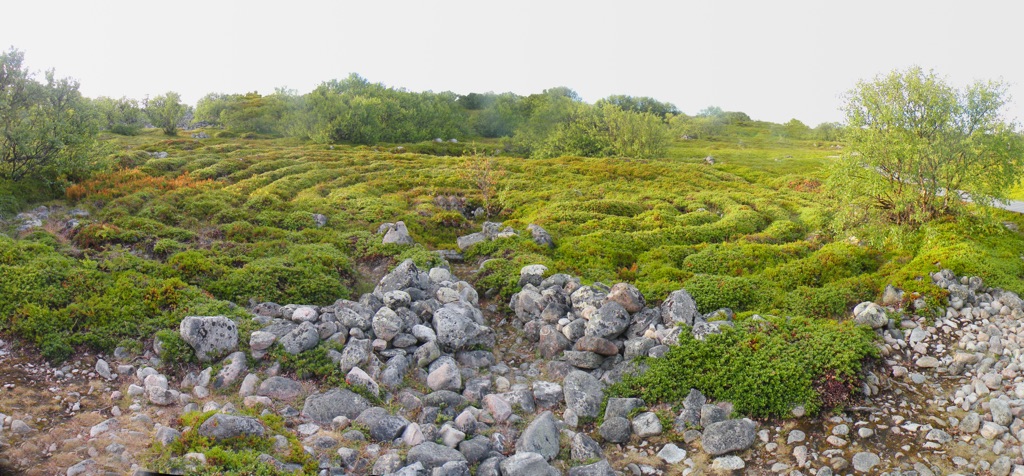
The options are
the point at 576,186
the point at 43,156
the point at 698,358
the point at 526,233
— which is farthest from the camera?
the point at 576,186

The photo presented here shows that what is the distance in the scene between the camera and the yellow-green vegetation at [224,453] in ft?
32.7

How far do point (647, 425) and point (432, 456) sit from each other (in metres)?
4.77

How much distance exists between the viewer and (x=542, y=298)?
60.1ft

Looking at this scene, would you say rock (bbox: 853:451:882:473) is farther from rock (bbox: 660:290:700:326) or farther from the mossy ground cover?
rock (bbox: 660:290:700:326)

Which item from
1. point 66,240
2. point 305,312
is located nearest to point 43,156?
point 66,240

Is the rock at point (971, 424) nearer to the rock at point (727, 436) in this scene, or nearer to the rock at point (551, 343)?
the rock at point (727, 436)

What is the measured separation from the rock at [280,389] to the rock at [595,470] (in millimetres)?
6373

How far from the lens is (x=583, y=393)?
14148 mm

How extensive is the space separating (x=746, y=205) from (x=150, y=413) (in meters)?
33.7

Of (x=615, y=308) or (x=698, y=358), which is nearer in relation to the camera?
(x=698, y=358)

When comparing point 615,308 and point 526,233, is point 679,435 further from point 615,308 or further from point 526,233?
point 526,233

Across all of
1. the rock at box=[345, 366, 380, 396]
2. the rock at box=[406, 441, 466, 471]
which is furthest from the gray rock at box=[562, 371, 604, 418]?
→ the rock at box=[345, 366, 380, 396]

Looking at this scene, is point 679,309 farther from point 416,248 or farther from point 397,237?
point 397,237

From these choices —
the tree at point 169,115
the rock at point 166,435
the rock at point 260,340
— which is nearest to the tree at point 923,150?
the rock at point 260,340
